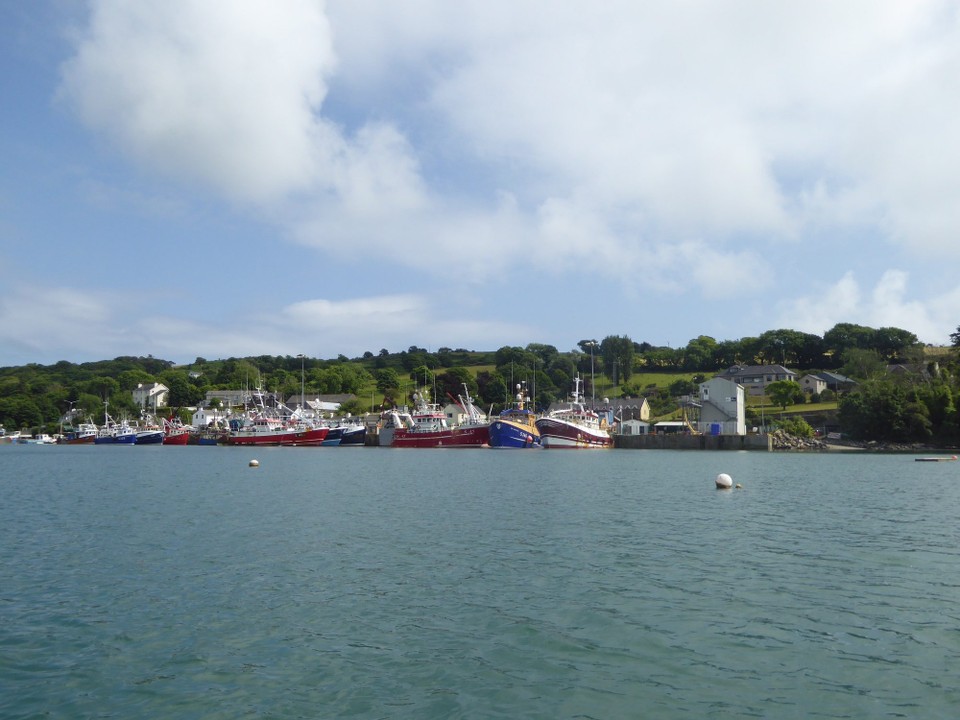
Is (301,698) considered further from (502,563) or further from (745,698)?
(502,563)

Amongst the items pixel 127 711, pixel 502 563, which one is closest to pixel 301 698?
pixel 127 711

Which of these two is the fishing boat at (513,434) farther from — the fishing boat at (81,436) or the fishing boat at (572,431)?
the fishing boat at (81,436)

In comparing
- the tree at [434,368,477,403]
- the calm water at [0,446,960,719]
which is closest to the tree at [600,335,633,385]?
the tree at [434,368,477,403]

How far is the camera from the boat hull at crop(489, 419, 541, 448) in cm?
10050

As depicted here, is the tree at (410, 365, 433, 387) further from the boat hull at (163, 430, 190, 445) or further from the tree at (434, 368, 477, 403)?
the boat hull at (163, 430, 190, 445)

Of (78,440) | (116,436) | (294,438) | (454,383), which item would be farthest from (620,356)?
(78,440)

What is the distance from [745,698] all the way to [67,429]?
173 m

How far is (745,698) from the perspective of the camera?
9.76m

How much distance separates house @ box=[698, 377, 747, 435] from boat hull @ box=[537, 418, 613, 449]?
15935 mm

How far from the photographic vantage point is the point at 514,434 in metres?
101

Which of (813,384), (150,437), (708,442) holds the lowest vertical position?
(708,442)

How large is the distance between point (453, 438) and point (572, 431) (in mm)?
19146

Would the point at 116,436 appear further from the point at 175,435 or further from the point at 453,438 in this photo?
the point at 453,438

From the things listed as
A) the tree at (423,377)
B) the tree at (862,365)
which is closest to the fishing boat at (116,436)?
the tree at (423,377)
